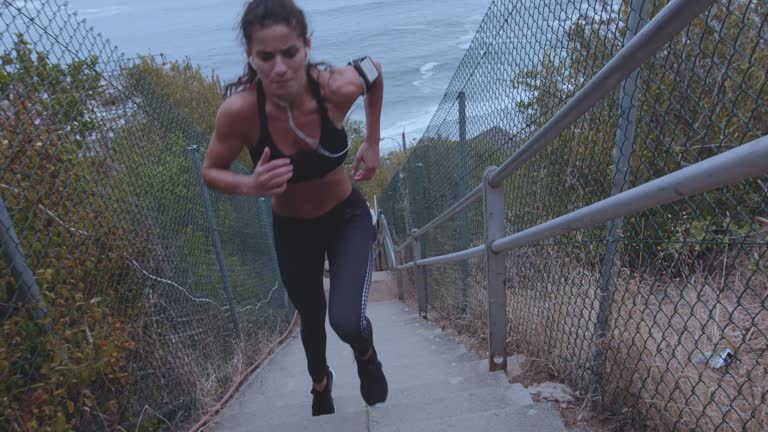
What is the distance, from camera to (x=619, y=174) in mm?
1874

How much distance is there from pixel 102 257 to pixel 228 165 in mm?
944

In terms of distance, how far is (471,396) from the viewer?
2.38m

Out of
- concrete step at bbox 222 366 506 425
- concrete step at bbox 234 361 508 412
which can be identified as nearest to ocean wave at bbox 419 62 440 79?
concrete step at bbox 234 361 508 412

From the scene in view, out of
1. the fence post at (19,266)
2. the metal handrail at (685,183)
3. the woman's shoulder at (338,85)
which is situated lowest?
the fence post at (19,266)

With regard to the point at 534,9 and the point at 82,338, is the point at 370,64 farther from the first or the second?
the point at 82,338

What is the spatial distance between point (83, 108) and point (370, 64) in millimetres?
1442

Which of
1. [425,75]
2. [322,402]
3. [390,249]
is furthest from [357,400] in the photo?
[425,75]

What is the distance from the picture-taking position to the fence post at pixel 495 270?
2.58 meters

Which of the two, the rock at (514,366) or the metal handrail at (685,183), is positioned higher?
the metal handrail at (685,183)

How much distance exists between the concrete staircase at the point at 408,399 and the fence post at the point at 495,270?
0.64 ft

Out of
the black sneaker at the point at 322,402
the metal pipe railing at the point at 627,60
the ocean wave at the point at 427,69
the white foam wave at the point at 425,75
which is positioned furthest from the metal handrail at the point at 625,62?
the ocean wave at the point at 427,69

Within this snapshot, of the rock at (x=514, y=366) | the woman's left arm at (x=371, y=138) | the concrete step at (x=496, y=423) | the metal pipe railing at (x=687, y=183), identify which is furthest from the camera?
the rock at (x=514, y=366)

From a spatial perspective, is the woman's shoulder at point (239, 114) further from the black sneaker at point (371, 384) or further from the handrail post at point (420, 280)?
the handrail post at point (420, 280)

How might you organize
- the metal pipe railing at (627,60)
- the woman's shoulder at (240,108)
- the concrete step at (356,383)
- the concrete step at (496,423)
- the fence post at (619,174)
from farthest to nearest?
the concrete step at (356,383) → the woman's shoulder at (240,108) → the concrete step at (496,423) → the fence post at (619,174) → the metal pipe railing at (627,60)
